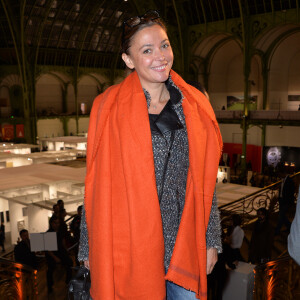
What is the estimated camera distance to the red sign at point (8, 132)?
111 feet

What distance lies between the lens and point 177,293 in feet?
6.77

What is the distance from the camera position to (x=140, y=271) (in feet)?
6.14

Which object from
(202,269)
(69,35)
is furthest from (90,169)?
(69,35)

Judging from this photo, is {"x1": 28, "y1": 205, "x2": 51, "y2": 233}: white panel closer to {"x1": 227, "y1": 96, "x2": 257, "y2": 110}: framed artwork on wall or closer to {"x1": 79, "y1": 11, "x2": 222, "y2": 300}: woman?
{"x1": 79, "y1": 11, "x2": 222, "y2": 300}: woman

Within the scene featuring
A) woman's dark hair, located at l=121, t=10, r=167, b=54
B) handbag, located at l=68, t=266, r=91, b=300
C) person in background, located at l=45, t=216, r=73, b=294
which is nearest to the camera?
woman's dark hair, located at l=121, t=10, r=167, b=54

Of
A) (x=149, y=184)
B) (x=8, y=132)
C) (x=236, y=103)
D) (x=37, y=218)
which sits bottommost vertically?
(x=37, y=218)

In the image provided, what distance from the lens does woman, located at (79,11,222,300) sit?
1.88 metres

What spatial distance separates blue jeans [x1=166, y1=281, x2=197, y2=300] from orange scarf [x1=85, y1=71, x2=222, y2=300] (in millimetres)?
70

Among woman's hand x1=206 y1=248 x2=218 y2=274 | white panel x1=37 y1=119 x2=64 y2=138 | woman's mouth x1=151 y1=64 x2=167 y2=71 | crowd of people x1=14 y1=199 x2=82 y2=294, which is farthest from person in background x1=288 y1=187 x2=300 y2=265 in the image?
white panel x1=37 y1=119 x2=64 y2=138

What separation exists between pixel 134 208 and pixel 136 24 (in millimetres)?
1038

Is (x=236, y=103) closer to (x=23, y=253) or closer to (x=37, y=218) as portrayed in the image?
(x=37, y=218)

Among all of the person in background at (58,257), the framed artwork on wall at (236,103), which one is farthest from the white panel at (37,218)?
the framed artwork on wall at (236,103)

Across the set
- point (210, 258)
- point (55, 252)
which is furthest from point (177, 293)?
point (55, 252)

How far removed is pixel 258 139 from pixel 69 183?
1832cm
